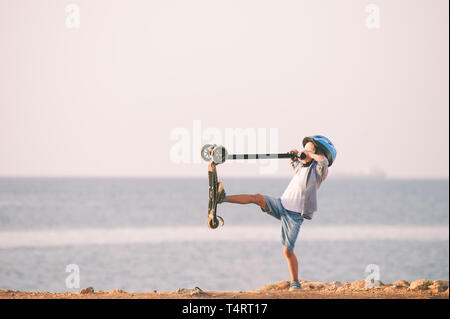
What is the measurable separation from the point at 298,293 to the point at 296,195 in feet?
5.05

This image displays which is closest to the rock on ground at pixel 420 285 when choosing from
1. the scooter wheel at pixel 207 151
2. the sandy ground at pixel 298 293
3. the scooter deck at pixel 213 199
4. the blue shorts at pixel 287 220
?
the sandy ground at pixel 298 293

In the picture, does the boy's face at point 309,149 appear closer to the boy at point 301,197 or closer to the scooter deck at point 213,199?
the boy at point 301,197

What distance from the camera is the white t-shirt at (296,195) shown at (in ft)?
32.7

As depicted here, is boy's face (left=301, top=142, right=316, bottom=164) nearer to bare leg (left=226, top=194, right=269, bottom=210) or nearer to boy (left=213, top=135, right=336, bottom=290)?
boy (left=213, top=135, right=336, bottom=290)

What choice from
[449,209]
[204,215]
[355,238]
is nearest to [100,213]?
[204,215]

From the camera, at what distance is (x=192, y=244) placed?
158 feet

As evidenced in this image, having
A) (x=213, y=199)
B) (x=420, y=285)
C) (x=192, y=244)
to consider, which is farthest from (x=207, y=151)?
(x=192, y=244)

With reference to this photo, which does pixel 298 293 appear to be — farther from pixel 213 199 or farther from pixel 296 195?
pixel 213 199

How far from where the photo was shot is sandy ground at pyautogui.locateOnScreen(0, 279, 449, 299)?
9.80 metres

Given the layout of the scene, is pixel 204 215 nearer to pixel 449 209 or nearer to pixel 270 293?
pixel 449 209

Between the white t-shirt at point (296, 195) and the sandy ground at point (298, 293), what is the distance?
135 centimetres

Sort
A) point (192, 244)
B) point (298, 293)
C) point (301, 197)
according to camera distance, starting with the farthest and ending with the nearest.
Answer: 1. point (192, 244)
2. point (298, 293)
3. point (301, 197)

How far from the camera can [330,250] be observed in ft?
156

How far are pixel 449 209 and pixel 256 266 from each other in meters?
49.7
